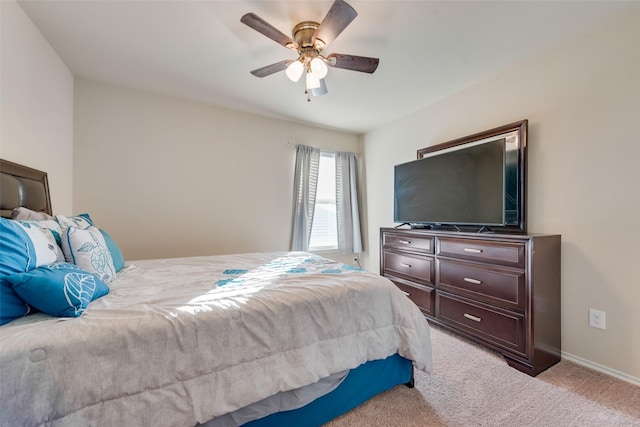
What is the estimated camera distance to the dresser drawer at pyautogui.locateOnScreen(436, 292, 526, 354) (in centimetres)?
189

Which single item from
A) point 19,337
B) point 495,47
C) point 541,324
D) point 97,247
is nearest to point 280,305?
point 19,337

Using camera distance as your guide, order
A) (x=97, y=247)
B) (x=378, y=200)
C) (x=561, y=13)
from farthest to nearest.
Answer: (x=378, y=200), (x=561, y=13), (x=97, y=247)

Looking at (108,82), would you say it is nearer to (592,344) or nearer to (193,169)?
(193,169)

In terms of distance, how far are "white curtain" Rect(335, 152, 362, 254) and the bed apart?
236cm

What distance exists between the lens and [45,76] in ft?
6.72

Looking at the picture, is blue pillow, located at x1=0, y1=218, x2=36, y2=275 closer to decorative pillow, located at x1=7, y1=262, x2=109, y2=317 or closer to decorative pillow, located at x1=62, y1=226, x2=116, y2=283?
decorative pillow, located at x1=7, y1=262, x2=109, y2=317

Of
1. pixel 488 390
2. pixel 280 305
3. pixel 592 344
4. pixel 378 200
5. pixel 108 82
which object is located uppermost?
pixel 108 82

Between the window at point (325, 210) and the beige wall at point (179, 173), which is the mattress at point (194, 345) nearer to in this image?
the beige wall at point (179, 173)

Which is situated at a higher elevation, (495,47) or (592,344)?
(495,47)

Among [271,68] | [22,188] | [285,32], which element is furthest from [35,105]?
[285,32]

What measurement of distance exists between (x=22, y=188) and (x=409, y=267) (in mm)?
3279

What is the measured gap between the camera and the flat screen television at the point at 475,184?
224cm

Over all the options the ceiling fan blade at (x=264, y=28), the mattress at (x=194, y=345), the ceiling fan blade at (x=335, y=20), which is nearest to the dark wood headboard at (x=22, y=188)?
the mattress at (x=194, y=345)

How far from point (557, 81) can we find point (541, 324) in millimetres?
1944
